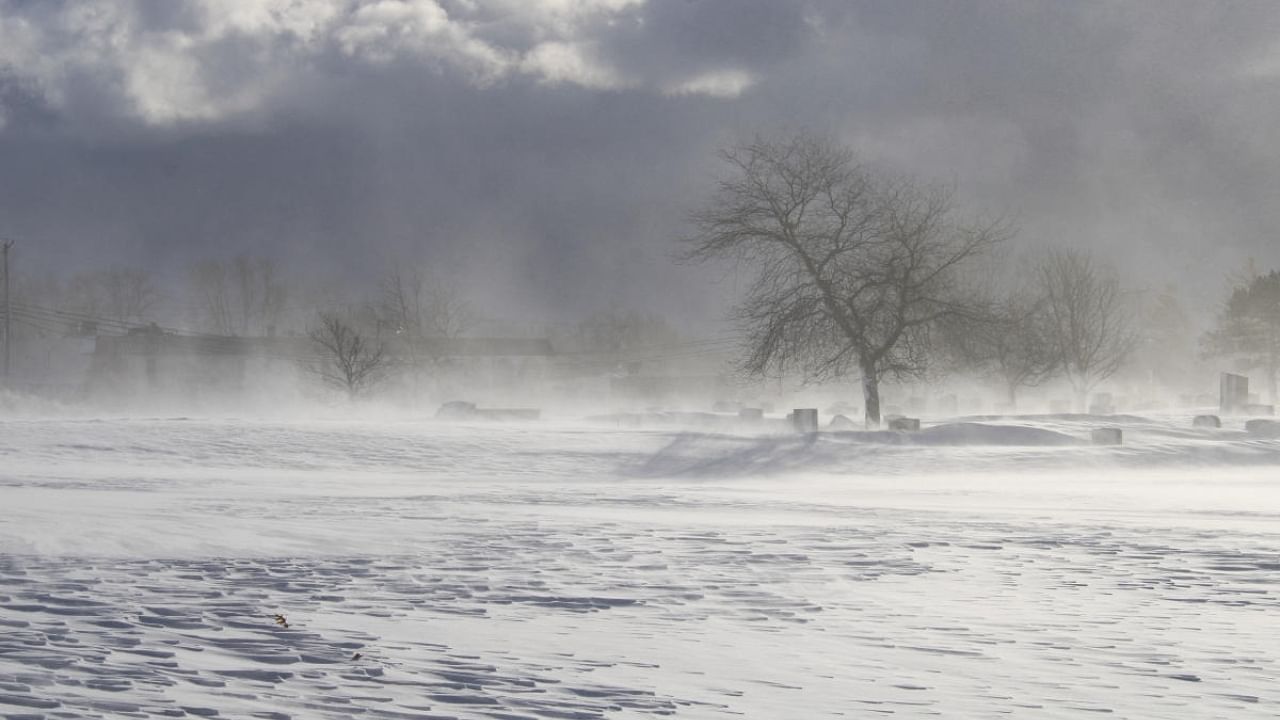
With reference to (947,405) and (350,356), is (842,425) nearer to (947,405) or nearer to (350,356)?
(947,405)

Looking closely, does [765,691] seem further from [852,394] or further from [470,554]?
[852,394]

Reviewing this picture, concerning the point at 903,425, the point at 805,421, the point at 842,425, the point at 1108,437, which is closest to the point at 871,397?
the point at 842,425

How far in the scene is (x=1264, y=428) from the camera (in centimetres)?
3325

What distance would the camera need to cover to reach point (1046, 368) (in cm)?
5197

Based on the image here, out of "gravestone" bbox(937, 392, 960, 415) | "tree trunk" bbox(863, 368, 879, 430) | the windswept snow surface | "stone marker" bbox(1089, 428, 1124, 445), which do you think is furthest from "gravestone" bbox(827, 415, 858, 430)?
"gravestone" bbox(937, 392, 960, 415)

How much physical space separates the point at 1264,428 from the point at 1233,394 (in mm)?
12019

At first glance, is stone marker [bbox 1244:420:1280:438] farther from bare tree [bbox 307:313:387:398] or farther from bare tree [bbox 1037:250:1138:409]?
bare tree [bbox 307:313:387:398]

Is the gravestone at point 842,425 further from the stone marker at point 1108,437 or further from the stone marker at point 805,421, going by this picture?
the stone marker at point 1108,437

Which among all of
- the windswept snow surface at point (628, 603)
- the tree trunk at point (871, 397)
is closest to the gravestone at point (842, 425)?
the tree trunk at point (871, 397)

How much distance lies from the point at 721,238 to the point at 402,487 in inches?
782

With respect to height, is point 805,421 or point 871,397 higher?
point 871,397

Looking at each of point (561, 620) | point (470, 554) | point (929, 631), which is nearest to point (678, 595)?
point (561, 620)

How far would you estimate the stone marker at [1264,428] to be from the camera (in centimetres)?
3275

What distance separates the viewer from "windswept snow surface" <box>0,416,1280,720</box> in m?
5.12
